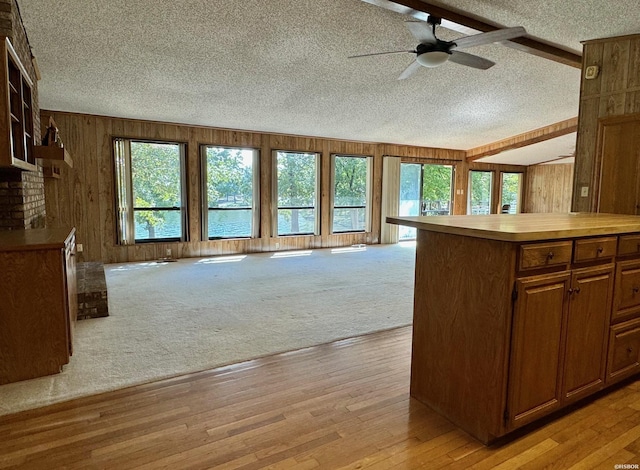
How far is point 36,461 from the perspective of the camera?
5.55 feet

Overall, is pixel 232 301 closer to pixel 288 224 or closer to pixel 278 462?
pixel 278 462

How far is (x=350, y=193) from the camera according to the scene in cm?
846

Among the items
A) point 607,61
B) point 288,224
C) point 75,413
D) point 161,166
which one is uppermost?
point 607,61

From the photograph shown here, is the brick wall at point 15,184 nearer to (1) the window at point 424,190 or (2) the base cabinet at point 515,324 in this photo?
(2) the base cabinet at point 515,324

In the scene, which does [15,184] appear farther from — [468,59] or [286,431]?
[468,59]

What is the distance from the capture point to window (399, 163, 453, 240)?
366 inches

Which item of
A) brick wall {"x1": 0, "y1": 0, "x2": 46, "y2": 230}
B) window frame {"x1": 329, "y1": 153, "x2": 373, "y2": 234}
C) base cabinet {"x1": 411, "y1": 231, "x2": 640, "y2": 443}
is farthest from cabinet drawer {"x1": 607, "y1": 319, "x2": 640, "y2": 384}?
window frame {"x1": 329, "y1": 153, "x2": 373, "y2": 234}

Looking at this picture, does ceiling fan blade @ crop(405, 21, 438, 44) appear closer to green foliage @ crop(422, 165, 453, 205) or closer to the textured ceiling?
the textured ceiling

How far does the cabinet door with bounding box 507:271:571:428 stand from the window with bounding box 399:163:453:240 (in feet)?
24.1

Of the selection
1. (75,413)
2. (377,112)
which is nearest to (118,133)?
(377,112)

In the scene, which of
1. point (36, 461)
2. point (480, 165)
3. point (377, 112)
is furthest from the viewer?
point (480, 165)

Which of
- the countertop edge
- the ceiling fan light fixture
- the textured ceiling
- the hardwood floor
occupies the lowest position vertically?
the hardwood floor

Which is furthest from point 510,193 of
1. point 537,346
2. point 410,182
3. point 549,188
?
point 537,346

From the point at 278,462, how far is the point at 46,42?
429 centimetres
